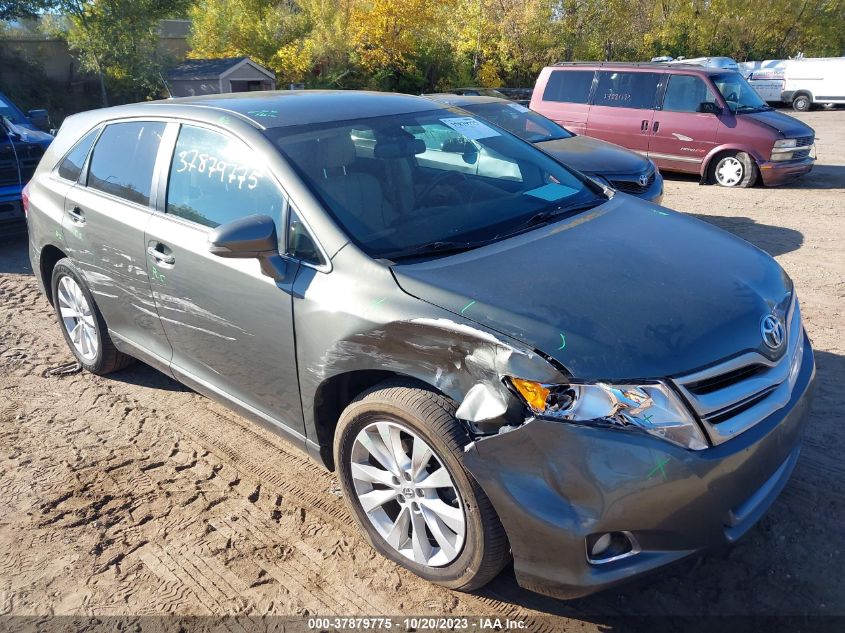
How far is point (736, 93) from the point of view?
1073 centimetres

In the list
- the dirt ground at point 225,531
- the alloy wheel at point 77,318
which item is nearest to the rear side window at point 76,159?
the alloy wheel at point 77,318

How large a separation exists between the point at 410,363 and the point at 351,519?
40.8 inches

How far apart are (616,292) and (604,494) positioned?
760mm

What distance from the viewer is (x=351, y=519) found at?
312 centimetres

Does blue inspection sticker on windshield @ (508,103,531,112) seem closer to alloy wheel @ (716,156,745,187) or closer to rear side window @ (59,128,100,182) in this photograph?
alloy wheel @ (716,156,745,187)

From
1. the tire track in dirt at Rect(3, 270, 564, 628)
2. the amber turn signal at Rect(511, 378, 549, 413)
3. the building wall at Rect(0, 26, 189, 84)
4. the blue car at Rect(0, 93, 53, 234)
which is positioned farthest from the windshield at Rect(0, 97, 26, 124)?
the building wall at Rect(0, 26, 189, 84)

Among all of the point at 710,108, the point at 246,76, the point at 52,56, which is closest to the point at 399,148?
the point at 710,108

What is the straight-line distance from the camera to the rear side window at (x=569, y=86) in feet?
38.2

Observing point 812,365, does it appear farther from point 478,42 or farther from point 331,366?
point 478,42

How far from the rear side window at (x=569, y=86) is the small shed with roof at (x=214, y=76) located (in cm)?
1428

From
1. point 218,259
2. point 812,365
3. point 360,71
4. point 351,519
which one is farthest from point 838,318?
point 360,71

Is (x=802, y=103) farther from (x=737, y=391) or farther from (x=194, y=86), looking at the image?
(x=737, y=391)

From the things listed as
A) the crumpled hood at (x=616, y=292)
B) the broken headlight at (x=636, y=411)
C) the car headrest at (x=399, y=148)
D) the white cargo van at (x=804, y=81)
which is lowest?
the white cargo van at (x=804, y=81)

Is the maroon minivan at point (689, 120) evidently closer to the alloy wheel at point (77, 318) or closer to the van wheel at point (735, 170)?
the van wheel at point (735, 170)
